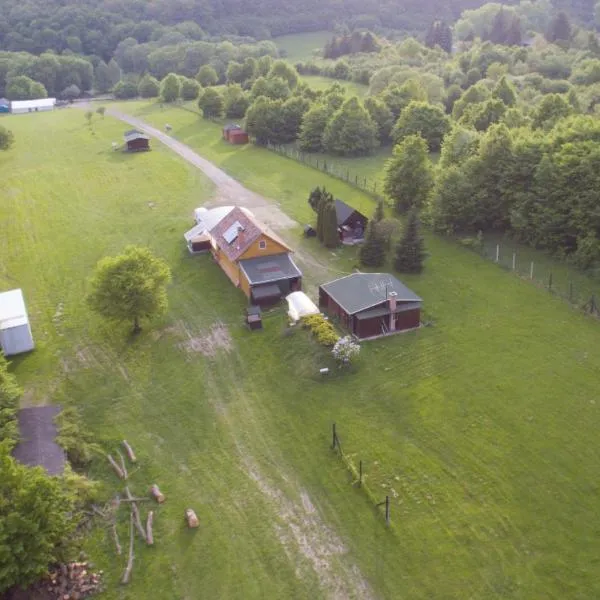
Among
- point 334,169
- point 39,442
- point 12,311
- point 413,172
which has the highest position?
point 413,172

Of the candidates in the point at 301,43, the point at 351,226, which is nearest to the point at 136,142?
the point at 351,226

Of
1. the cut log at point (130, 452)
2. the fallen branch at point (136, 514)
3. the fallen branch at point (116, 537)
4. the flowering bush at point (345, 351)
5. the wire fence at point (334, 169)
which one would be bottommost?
the fallen branch at point (116, 537)

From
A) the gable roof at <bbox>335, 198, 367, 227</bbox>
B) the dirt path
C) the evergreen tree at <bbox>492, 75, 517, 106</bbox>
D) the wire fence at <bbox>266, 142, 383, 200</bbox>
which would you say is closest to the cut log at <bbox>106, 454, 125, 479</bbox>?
the gable roof at <bbox>335, 198, 367, 227</bbox>

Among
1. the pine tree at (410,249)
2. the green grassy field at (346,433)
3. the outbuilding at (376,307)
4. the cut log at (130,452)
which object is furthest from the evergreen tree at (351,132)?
the cut log at (130,452)

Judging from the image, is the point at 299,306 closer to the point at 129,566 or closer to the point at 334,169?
the point at 129,566

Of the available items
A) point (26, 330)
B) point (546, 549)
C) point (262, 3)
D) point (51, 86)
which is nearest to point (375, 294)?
point (546, 549)

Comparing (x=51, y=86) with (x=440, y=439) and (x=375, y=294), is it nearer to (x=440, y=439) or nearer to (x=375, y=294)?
(x=375, y=294)

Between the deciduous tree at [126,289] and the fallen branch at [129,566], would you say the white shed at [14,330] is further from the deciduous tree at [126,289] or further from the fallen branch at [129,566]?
the fallen branch at [129,566]
